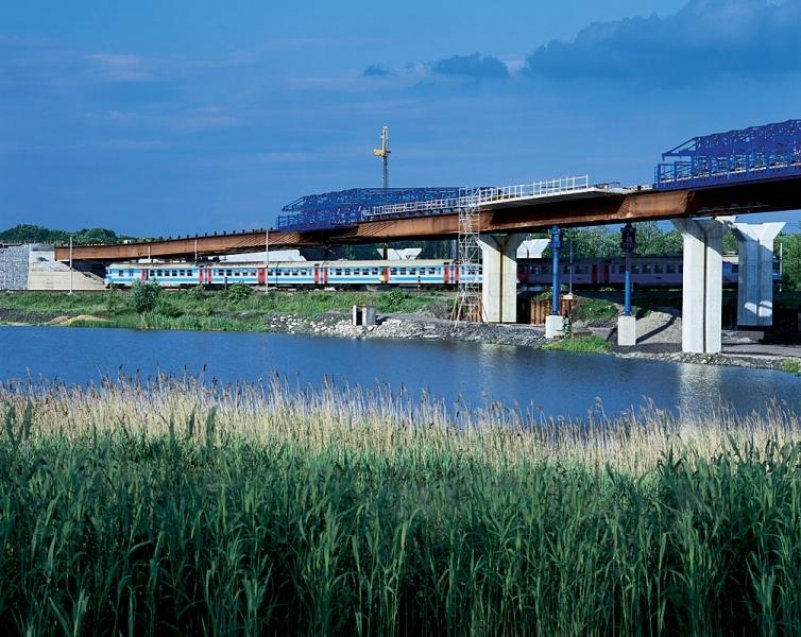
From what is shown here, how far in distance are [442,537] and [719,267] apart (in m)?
42.9

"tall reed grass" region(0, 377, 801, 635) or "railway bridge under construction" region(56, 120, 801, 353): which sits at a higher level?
"railway bridge under construction" region(56, 120, 801, 353)

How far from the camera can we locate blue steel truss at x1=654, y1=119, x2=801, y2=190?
1596 inches

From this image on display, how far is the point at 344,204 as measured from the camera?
269 feet

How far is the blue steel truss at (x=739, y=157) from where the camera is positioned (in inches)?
1596

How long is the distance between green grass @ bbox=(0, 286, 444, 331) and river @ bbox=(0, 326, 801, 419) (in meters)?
10.3

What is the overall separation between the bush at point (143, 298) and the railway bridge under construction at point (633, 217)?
10.7 metres

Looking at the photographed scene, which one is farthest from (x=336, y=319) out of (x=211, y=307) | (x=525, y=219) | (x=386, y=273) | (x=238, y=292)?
(x=525, y=219)

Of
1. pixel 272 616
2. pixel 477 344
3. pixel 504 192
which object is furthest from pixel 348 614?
pixel 504 192

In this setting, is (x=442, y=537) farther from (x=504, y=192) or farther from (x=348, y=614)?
(x=504, y=192)

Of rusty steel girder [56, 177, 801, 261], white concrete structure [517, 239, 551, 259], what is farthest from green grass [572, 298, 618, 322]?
white concrete structure [517, 239, 551, 259]

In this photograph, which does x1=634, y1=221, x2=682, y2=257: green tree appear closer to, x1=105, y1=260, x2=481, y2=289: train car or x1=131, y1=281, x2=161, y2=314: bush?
x1=105, y1=260, x2=481, y2=289: train car

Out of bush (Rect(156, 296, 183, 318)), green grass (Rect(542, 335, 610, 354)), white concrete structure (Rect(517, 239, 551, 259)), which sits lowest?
green grass (Rect(542, 335, 610, 354))

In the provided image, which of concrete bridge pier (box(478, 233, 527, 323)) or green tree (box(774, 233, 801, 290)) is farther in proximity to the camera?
green tree (box(774, 233, 801, 290))

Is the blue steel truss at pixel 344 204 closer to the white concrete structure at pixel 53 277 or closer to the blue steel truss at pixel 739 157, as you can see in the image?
the white concrete structure at pixel 53 277
